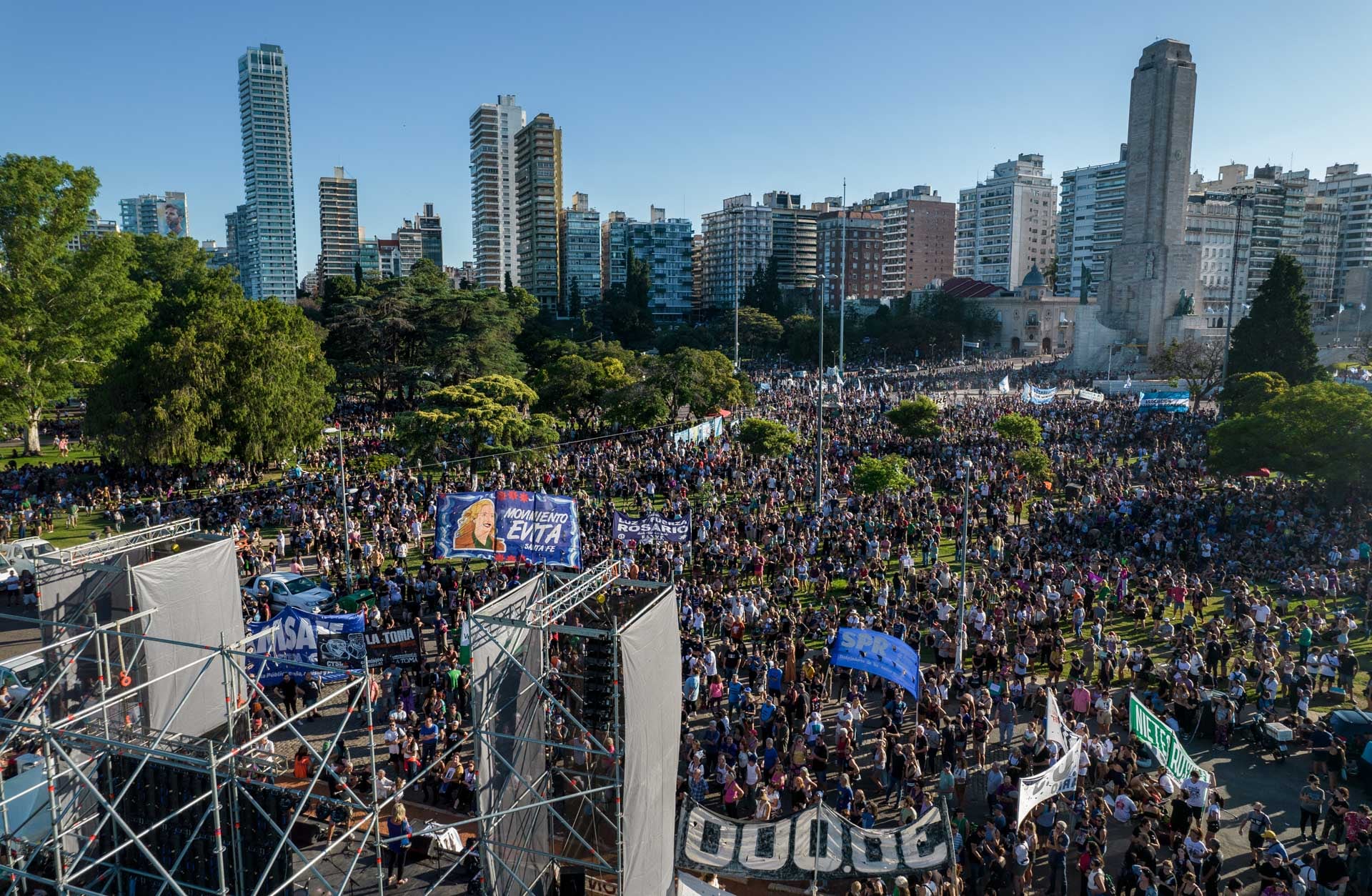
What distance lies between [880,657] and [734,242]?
124 metres

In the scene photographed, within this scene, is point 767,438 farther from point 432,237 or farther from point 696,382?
point 432,237

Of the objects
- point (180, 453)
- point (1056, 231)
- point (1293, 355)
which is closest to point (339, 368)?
point (180, 453)

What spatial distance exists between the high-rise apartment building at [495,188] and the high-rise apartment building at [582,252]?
1573 cm

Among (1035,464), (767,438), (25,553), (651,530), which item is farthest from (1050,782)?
(767,438)

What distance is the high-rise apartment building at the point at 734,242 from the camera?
134750mm

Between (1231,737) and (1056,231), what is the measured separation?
14386cm

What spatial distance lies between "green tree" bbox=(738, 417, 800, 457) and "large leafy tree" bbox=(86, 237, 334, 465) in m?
16.6

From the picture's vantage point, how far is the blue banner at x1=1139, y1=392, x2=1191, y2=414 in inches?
1693

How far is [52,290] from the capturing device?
33531mm

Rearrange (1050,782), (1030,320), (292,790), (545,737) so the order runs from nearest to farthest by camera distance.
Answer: (545,737) < (292,790) < (1050,782) < (1030,320)

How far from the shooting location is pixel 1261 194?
110m

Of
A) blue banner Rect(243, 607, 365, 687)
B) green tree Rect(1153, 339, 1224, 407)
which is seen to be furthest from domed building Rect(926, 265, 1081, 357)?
blue banner Rect(243, 607, 365, 687)

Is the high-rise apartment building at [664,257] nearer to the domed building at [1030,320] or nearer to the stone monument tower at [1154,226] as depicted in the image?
the domed building at [1030,320]

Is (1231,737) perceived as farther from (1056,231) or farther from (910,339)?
(1056,231)
